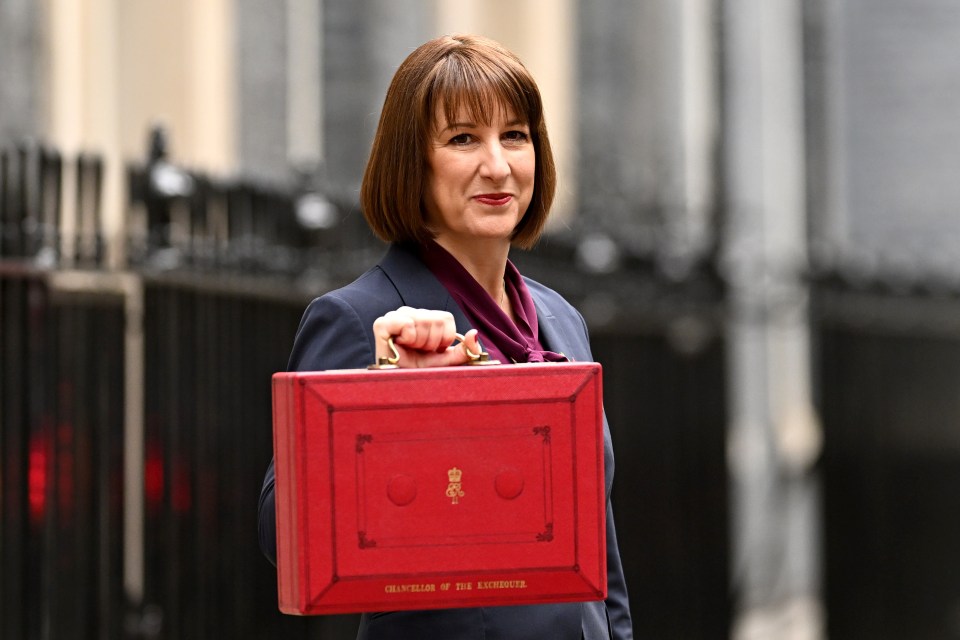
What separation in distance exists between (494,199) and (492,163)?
2.2 inches

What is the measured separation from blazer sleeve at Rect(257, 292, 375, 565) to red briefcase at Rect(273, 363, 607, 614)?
163 mm

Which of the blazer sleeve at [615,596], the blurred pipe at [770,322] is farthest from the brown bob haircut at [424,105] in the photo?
the blurred pipe at [770,322]

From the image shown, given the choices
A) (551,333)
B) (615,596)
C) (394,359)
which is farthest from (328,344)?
(615,596)

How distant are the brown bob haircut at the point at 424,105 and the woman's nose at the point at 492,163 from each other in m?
0.04

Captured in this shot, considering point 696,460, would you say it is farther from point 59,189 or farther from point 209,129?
point 59,189

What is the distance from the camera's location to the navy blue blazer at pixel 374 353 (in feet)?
9.05

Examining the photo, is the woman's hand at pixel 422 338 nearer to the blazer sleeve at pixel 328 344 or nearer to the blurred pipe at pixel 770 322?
the blazer sleeve at pixel 328 344

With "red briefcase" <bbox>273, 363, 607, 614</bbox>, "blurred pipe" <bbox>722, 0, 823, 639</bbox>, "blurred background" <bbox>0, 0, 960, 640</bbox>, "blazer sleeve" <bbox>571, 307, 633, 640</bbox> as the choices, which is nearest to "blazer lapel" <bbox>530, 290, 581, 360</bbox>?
"blazer sleeve" <bbox>571, 307, 633, 640</bbox>

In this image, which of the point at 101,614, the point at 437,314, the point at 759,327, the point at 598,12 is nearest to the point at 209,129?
the point at 759,327

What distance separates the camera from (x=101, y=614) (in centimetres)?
454

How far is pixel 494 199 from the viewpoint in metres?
2.82

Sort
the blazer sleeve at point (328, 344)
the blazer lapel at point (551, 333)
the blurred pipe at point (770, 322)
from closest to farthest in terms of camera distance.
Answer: the blazer sleeve at point (328, 344) → the blazer lapel at point (551, 333) → the blurred pipe at point (770, 322)

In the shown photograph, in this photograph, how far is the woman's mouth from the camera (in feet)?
9.23

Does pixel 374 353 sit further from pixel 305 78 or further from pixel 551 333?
pixel 305 78
